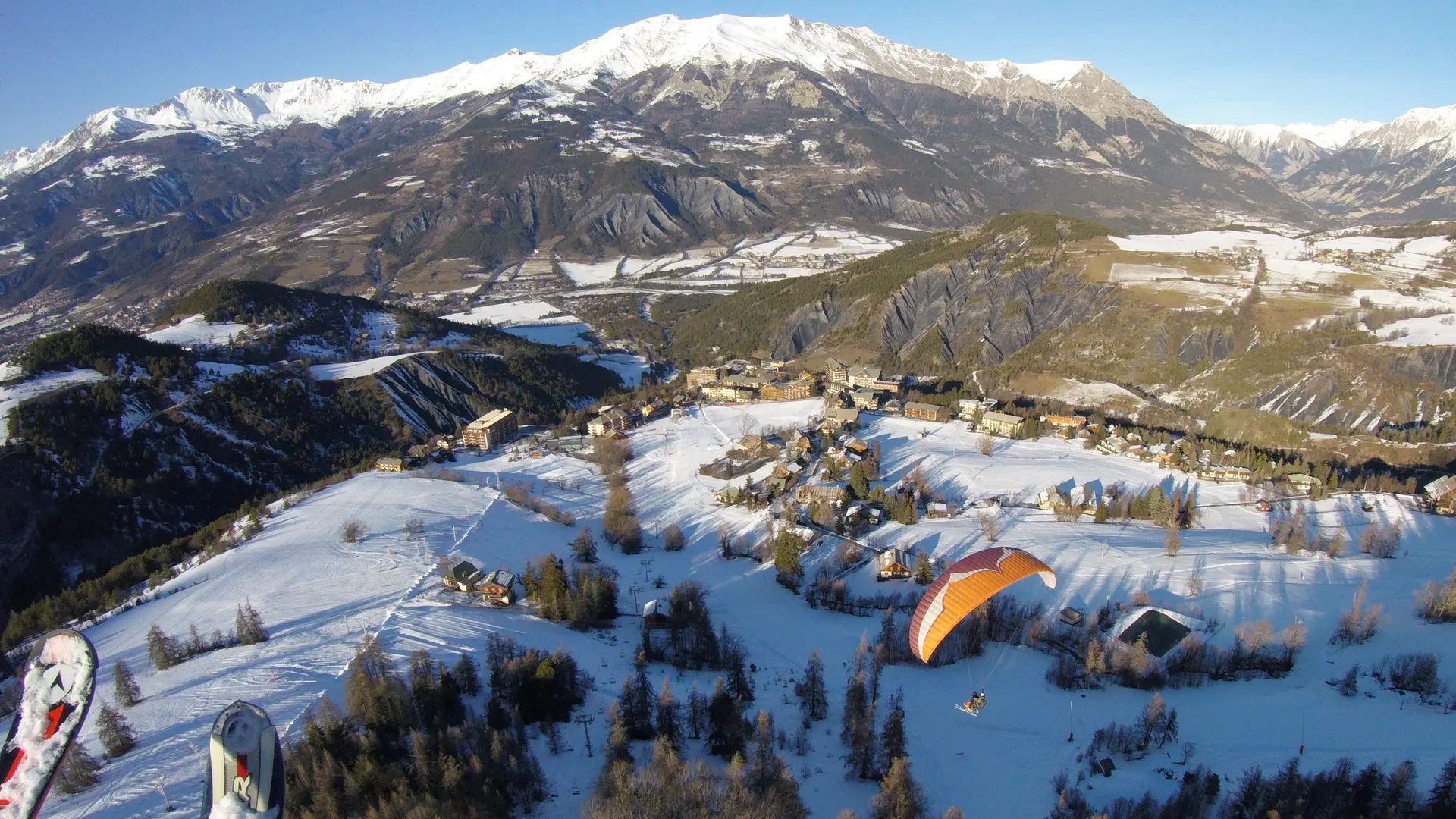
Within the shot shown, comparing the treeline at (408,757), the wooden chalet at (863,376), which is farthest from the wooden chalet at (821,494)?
the wooden chalet at (863,376)

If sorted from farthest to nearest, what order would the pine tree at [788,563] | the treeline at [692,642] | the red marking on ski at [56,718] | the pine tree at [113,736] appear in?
1. the pine tree at [788,563]
2. the treeline at [692,642]
3. the pine tree at [113,736]
4. the red marking on ski at [56,718]

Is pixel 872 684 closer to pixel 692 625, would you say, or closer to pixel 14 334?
pixel 692 625

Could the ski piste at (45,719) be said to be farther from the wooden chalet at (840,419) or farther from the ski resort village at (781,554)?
the wooden chalet at (840,419)

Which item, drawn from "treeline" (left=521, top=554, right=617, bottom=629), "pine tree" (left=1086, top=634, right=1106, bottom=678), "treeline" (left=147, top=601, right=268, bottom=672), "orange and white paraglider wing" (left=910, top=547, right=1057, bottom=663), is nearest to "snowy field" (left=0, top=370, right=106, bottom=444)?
"treeline" (left=147, top=601, right=268, bottom=672)

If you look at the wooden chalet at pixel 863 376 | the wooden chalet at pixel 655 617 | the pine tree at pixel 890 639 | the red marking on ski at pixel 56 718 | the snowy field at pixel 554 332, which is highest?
the snowy field at pixel 554 332

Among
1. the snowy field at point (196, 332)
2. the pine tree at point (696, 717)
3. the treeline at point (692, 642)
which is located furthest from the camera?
the snowy field at point (196, 332)

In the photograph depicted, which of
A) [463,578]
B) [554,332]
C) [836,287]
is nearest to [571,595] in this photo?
[463,578]

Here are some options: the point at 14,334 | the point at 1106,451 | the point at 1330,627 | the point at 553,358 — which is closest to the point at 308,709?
the point at 1330,627

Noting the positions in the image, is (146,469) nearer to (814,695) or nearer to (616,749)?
(616,749)
